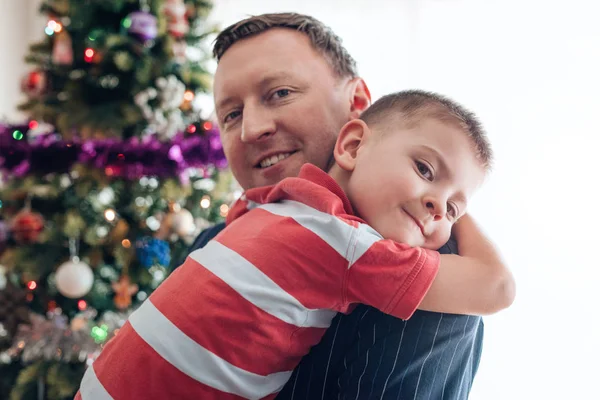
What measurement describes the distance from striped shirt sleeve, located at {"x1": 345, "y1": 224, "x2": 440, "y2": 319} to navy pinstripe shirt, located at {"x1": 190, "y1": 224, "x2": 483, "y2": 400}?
2.2 inches

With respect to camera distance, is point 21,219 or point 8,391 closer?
point 21,219

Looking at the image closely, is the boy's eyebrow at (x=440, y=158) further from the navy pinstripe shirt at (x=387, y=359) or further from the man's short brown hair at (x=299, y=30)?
the man's short brown hair at (x=299, y=30)

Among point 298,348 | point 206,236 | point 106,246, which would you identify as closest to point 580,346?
point 206,236

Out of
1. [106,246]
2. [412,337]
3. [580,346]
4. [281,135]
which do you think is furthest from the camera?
[106,246]

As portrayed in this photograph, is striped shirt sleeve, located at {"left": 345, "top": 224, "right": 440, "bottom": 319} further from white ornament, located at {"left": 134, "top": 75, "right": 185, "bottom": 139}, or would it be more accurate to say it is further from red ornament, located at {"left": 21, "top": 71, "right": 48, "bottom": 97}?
red ornament, located at {"left": 21, "top": 71, "right": 48, "bottom": 97}

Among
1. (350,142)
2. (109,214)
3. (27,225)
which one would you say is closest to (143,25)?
(109,214)

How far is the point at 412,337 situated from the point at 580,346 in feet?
5.38

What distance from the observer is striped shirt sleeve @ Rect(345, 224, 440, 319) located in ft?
2.56

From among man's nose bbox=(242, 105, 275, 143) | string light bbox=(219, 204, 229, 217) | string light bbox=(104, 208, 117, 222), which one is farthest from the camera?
string light bbox=(219, 204, 229, 217)

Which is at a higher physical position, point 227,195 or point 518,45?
point 518,45

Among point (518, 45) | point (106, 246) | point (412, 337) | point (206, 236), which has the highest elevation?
point (518, 45)

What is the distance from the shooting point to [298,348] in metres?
0.86

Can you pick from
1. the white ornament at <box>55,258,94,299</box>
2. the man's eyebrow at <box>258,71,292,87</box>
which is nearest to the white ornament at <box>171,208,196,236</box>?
the white ornament at <box>55,258,94,299</box>

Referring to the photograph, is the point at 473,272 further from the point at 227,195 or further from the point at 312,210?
the point at 227,195
